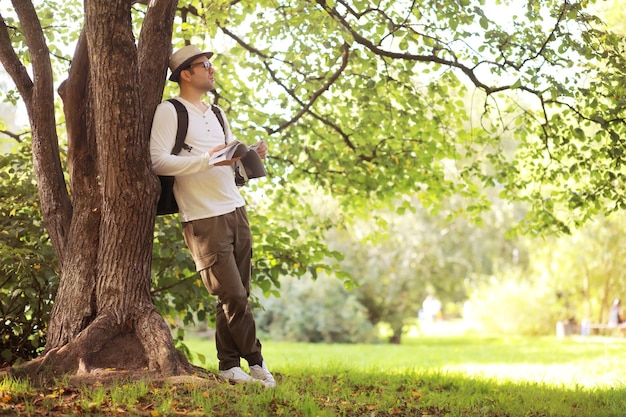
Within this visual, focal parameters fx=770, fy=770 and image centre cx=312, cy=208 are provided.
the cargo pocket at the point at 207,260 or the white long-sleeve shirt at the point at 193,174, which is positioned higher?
the white long-sleeve shirt at the point at 193,174

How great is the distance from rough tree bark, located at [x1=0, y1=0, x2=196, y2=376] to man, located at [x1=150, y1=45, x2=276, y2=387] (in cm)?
19

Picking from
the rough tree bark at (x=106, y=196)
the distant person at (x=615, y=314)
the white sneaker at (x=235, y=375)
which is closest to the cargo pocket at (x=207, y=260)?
the rough tree bark at (x=106, y=196)

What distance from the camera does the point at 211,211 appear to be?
5066 mm

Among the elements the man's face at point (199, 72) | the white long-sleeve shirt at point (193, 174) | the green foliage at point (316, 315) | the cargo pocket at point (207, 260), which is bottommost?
the green foliage at point (316, 315)

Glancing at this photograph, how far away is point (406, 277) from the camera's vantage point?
22.9 m

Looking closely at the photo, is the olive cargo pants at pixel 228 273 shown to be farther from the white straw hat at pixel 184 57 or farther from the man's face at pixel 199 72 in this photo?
the white straw hat at pixel 184 57

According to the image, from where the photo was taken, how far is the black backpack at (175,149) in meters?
5.09

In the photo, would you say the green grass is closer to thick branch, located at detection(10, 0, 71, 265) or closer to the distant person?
thick branch, located at detection(10, 0, 71, 265)

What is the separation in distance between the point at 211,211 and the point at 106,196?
2.40 feet

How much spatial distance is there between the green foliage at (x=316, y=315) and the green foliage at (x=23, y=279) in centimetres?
1526

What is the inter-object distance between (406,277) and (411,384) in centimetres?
1604

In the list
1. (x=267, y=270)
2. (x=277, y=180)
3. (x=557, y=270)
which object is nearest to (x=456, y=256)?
(x=557, y=270)

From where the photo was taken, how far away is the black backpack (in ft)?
16.7

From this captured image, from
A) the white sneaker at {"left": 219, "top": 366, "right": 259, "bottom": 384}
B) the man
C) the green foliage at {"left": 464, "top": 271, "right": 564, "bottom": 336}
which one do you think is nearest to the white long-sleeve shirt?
the man
